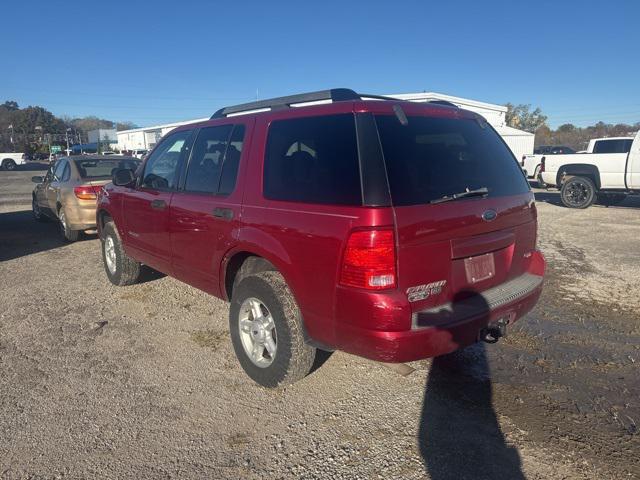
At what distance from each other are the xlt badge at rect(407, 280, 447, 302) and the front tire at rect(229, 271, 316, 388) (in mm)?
805

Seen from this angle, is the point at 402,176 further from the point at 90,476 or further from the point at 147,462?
the point at 90,476

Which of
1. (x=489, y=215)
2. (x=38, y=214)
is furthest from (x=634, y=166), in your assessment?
(x=38, y=214)

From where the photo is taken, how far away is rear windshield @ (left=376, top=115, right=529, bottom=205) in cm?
256

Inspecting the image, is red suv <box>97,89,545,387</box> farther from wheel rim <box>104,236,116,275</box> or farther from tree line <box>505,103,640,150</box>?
tree line <box>505,103,640,150</box>

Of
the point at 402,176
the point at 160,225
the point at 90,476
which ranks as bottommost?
the point at 90,476

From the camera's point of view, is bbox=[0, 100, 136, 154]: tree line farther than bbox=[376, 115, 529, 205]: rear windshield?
Yes

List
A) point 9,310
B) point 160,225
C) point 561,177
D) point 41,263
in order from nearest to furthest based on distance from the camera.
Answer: point 160,225 < point 9,310 < point 41,263 < point 561,177

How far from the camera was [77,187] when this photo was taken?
7438 mm

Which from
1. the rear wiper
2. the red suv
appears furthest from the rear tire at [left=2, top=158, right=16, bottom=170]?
the rear wiper

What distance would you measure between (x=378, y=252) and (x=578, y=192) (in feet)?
41.9

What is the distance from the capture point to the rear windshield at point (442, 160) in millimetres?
2564

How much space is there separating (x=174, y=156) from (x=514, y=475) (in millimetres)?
3713

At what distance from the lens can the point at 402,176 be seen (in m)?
2.54

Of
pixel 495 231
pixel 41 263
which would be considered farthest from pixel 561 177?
pixel 41 263
